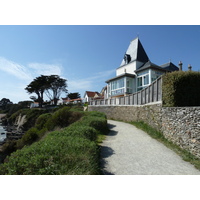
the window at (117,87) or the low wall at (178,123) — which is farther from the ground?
the window at (117,87)

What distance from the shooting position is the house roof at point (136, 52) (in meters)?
27.5

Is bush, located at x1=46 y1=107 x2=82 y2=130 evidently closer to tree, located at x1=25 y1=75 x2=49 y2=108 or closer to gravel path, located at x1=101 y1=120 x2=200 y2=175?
gravel path, located at x1=101 y1=120 x2=200 y2=175

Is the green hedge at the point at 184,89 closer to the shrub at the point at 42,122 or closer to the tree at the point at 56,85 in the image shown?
the shrub at the point at 42,122

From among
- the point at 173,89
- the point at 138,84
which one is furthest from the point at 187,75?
the point at 138,84

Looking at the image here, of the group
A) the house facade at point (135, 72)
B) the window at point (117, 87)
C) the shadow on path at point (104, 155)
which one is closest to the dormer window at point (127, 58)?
the house facade at point (135, 72)

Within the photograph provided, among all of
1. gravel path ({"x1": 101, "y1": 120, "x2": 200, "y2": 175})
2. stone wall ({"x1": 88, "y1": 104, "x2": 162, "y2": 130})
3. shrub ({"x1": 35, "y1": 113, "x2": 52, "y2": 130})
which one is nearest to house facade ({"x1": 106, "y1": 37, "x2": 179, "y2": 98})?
stone wall ({"x1": 88, "y1": 104, "x2": 162, "y2": 130})

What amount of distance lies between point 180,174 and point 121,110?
1258 centimetres

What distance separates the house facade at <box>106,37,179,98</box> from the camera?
76.6 ft

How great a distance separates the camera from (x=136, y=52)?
91.2ft

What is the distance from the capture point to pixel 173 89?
706 cm

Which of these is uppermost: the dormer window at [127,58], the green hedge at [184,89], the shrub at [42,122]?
the dormer window at [127,58]

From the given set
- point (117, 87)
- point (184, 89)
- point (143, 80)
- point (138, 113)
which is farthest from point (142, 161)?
point (117, 87)

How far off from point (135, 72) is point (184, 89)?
64.0 ft

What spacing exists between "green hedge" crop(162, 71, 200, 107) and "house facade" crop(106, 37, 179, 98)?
15.9m
